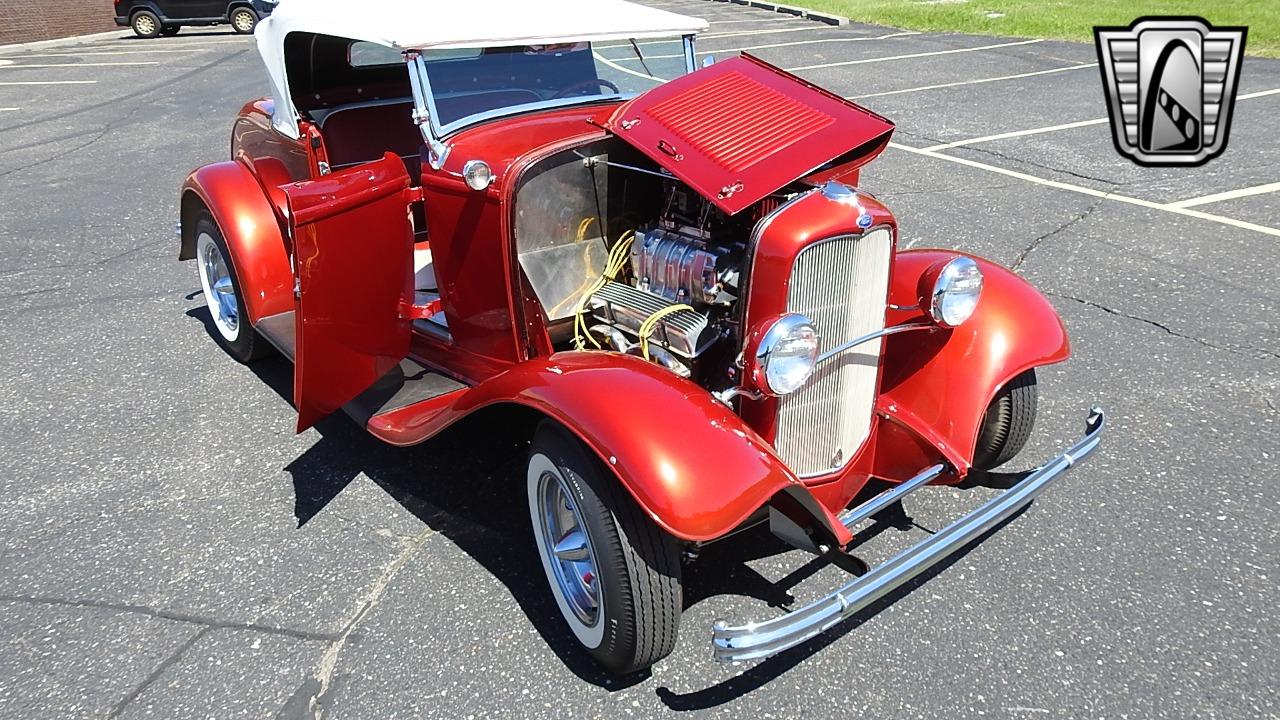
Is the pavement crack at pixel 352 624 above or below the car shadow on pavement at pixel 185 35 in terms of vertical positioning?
below

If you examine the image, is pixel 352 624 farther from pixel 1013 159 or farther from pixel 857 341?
pixel 1013 159

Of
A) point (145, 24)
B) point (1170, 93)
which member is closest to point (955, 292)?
point (1170, 93)

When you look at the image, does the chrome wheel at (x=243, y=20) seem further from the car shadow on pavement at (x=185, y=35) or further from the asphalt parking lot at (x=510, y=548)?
the asphalt parking lot at (x=510, y=548)

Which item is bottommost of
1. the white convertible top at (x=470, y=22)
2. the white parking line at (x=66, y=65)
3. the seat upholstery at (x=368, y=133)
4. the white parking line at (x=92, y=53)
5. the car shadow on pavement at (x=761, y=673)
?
the car shadow on pavement at (x=761, y=673)

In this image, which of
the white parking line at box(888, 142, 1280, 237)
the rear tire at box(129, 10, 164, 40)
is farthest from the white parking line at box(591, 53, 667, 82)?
the rear tire at box(129, 10, 164, 40)

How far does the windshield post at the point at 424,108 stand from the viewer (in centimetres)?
327

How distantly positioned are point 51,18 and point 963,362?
24.7 m

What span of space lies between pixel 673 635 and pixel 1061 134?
7.56 m

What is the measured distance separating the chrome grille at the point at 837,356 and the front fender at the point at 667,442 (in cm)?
36

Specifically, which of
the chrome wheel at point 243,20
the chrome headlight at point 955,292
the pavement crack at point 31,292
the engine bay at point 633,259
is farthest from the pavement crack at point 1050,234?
the chrome wheel at point 243,20

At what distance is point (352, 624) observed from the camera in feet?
9.20

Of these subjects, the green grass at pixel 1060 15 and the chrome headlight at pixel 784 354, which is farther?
the green grass at pixel 1060 15

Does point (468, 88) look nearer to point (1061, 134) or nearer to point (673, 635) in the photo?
point (673, 635)

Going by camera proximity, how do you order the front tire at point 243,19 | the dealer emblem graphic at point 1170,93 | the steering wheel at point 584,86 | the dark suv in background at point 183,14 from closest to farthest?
the steering wheel at point 584,86
the dealer emblem graphic at point 1170,93
the dark suv in background at point 183,14
the front tire at point 243,19
